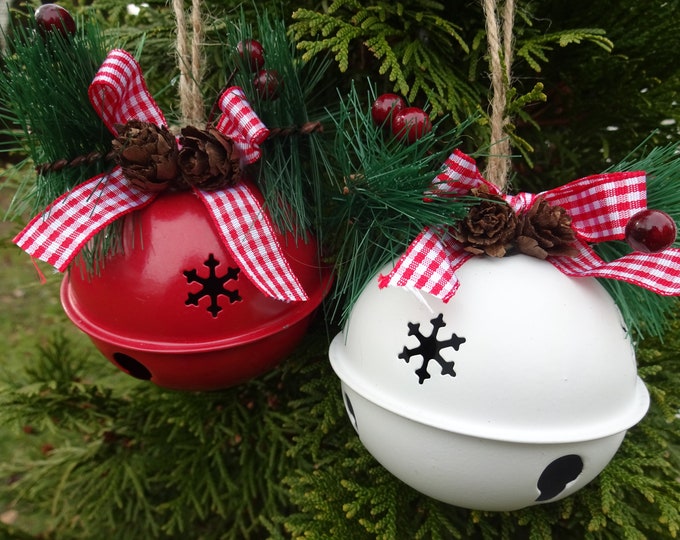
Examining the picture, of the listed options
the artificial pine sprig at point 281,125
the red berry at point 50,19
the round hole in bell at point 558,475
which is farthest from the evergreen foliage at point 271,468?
the red berry at point 50,19

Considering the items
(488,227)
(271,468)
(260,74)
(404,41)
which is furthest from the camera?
(271,468)

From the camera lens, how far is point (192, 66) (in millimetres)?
1013

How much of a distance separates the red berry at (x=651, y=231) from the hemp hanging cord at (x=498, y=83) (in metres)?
0.24

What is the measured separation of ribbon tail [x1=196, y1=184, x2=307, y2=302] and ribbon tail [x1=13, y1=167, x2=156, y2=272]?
0.13 metres

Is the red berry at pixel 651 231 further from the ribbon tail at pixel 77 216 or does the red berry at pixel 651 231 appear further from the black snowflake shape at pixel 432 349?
the ribbon tail at pixel 77 216

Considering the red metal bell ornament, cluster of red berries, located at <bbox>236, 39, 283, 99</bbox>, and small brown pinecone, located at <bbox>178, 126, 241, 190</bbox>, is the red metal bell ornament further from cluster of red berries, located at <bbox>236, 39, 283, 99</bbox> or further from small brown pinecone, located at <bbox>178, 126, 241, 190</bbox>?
cluster of red berries, located at <bbox>236, 39, 283, 99</bbox>

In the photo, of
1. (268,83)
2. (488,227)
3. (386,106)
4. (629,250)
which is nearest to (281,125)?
(268,83)

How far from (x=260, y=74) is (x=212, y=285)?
0.38 metres

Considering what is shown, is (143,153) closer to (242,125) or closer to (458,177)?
(242,125)

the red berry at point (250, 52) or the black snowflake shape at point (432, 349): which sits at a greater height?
the red berry at point (250, 52)

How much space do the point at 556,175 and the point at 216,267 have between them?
39.6 inches

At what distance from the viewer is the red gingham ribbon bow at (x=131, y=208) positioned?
90 centimetres

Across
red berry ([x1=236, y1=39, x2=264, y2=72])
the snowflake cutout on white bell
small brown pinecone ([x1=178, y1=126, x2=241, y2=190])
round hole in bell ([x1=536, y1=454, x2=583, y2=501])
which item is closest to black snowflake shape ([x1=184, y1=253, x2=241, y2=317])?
small brown pinecone ([x1=178, y1=126, x2=241, y2=190])

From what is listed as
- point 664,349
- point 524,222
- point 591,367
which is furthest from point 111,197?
point 664,349
